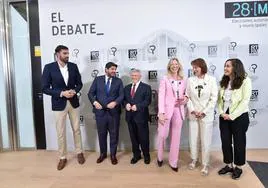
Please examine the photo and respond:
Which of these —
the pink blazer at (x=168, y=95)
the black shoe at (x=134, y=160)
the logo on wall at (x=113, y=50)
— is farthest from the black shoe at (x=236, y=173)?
the logo on wall at (x=113, y=50)

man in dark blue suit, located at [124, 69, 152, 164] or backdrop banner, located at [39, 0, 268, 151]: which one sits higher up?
backdrop banner, located at [39, 0, 268, 151]

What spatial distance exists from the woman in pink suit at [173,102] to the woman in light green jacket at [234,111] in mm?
486

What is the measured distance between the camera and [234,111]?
10.8ft

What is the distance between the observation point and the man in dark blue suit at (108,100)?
3.96 meters

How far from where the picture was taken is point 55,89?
3.85 meters

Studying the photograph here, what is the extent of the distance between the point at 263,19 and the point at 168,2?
1.39m

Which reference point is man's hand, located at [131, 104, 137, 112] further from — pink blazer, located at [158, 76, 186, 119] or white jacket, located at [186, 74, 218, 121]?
white jacket, located at [186, 74, 218, 121]

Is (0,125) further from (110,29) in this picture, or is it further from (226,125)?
(226,125)

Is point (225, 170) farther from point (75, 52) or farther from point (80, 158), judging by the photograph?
point (75, 52)

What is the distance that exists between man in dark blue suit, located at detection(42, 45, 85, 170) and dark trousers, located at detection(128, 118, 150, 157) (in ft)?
2.53

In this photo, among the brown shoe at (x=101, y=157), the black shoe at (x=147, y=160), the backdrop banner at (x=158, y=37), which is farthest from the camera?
the backdrop banner at (x=158, y=37)

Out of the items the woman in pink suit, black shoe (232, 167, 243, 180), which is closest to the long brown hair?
the woman in pink suit

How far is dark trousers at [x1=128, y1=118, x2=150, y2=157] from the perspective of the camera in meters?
3.96

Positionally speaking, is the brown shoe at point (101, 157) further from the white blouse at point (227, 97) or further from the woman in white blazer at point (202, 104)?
the white blouse at point (227, 97)
